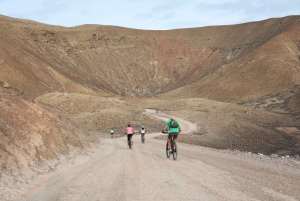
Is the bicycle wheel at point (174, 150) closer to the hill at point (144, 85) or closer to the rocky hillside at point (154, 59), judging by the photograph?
the hill at point (144, 85)

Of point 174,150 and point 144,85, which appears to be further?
point 144,85

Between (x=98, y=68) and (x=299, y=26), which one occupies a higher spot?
(x=299, y=26)

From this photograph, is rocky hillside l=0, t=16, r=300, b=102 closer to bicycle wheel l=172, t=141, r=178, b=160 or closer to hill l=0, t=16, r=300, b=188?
hill l=0, t=16, r=300, b=188

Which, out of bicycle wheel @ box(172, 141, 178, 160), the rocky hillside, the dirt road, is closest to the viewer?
the dirt road

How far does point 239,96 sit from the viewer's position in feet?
287

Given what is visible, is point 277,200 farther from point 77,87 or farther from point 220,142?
point 77,87

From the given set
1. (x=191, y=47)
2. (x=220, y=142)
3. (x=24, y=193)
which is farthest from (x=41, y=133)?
(x=191, y=47)

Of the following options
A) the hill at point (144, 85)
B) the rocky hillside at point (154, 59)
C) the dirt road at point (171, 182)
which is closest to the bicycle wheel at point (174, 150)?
the dirt road at point (171, 182)

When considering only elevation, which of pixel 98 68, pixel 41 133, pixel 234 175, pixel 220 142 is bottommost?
pixel 220 142

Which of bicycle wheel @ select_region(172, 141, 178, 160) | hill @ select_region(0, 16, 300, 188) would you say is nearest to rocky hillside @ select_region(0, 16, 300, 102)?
hill @ select_region(0, 16, 300, 188)

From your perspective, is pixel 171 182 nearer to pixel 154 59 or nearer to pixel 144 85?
pixel 144 85

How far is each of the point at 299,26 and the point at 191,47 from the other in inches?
1627

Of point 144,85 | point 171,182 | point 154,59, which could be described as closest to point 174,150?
point 171,182

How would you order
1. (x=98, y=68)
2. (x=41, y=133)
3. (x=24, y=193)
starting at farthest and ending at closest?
(x=98, y=68)
(x=41, y=133)
(x=24, y=193)
